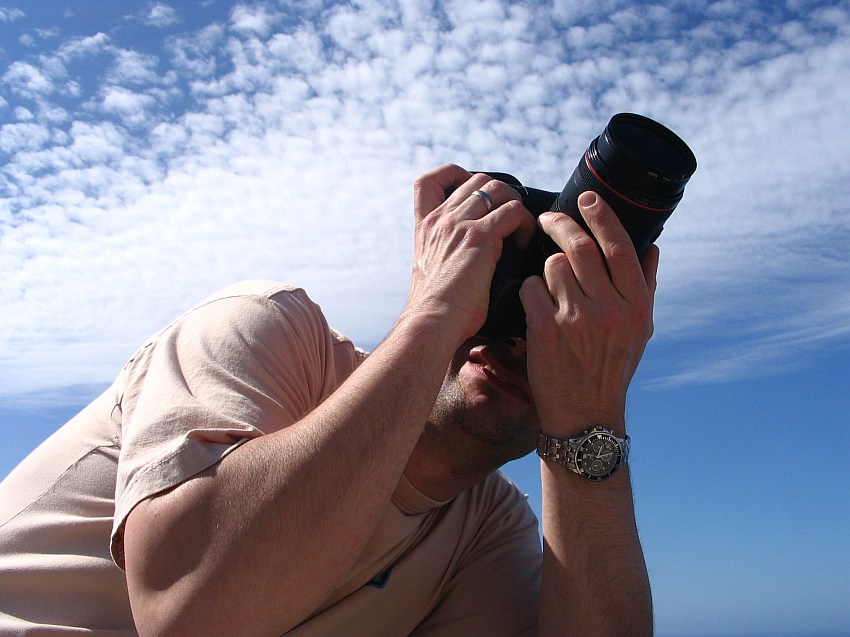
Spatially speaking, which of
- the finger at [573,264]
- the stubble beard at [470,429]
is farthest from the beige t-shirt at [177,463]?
the finger at [573,264]

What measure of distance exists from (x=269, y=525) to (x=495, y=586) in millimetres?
1232

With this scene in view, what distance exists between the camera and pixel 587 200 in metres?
1.92

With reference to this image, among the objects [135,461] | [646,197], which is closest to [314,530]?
[135,461]

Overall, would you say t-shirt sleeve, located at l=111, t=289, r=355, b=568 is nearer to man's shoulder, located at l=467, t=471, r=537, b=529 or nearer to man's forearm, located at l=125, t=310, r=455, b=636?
man's forearm, located at l=125, t=310, r=455, b=636

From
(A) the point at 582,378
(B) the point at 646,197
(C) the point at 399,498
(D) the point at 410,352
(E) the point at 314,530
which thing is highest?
(B) the point at 646,197

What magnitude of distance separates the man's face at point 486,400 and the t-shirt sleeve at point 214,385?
34cm

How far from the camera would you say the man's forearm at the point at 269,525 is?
134 centimetres

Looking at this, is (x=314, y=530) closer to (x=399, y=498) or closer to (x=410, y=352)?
(x=410, y=352)

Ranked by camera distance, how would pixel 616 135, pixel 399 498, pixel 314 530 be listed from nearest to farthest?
1. pixel 314 530
2. pixel 616 135
3. pixel 399 498

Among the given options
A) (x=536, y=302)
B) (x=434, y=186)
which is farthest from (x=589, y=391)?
(x=434, y=186)

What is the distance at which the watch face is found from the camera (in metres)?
1.94

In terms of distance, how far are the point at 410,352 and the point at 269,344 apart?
34 cm

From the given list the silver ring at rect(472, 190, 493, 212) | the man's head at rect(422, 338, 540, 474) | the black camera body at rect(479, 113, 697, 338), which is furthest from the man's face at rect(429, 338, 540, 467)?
the silver ring at rect(472, 190, 493, 212)

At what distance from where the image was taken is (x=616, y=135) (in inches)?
74.3
